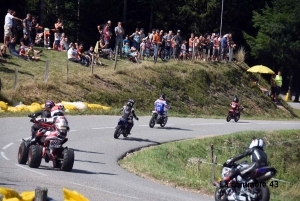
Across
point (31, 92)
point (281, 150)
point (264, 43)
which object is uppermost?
point (264, 43)

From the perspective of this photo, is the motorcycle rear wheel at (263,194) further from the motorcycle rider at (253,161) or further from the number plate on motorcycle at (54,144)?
the number plate on motorcycle at (54,144)

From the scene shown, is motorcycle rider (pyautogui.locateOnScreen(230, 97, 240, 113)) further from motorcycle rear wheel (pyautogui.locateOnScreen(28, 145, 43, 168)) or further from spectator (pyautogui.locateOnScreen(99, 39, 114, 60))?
motorcycle rear wheel (pyautogui.locateOnScreen(28, 145, 43, 168))

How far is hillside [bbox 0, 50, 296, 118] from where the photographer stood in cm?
3253

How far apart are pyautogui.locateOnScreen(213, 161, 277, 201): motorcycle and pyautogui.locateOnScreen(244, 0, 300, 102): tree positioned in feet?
162

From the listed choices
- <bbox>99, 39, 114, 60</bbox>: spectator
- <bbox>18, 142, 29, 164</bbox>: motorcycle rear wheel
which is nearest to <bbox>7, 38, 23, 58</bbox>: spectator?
<bbox>99, 39, 114, 60</bbox>: spectator

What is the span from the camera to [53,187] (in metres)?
14.3

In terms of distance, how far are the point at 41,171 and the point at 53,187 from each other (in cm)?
223

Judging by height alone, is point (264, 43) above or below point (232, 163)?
above

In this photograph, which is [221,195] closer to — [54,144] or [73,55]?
[54,144]

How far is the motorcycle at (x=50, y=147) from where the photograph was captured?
54.1 ft

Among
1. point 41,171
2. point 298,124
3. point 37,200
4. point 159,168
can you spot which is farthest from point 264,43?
point 37,200

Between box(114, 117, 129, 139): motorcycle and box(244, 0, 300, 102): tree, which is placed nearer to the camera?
box(114, 117, 129, 139): motorcycle

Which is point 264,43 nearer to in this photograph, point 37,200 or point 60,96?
point 60,96

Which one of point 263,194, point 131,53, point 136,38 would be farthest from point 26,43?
point 263,194
